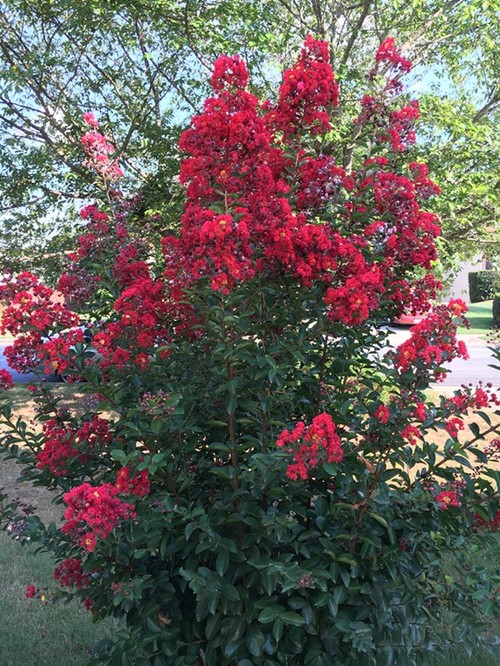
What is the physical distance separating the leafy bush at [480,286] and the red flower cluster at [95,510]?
94.4 feet

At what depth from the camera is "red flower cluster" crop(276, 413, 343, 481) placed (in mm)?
1783

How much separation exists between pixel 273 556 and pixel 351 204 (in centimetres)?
134

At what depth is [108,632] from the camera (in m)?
3.54

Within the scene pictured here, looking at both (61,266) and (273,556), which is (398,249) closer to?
(273,556)

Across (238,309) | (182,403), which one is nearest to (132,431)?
(182,403)

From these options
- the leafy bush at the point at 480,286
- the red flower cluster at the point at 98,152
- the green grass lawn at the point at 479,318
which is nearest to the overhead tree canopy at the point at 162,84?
the red flower cluster at the point at 98,152

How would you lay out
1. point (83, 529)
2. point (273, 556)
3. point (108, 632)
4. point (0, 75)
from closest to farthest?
point (83, 529), point (273, 556), point (108, 632), point (0, 75)

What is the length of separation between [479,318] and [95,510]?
954 inches

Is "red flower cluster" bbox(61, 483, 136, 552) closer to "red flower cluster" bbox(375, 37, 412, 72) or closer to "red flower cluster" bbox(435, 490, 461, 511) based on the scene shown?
"red flower cluster" bbox(435, 490, 461, 511)

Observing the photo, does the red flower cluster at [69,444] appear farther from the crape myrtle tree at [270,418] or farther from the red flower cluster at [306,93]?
the red flower cluster at [306,93]

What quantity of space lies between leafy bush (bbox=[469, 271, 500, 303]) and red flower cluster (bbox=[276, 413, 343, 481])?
28.6 metres

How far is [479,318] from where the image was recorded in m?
24.1

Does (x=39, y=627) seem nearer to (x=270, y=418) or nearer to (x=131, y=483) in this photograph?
(x=131, y=483)

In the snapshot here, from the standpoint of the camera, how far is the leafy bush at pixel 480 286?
93.8 feet
